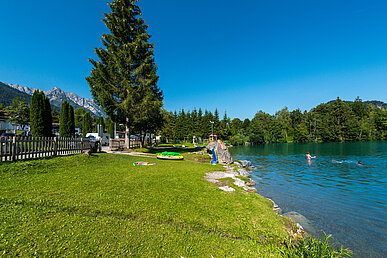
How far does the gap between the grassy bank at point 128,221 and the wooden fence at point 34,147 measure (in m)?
2.75

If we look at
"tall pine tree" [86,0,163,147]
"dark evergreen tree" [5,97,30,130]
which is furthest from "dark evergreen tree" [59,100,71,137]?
"dark evergreen tree" [5,97,30,130]

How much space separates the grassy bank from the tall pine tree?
14977mm

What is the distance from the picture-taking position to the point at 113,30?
2200 cm

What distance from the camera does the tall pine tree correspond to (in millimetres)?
20844

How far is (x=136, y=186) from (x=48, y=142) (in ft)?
28.5

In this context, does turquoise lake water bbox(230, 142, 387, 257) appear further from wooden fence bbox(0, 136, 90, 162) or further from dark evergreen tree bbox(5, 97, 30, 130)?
dark evergreen tree bbox(5, 97, 30, 130)

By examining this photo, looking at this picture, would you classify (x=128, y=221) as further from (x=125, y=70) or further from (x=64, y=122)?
(x=64, y=122)

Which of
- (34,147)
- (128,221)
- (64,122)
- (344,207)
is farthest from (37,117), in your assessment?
(344,207)

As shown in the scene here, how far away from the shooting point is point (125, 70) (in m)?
21.1

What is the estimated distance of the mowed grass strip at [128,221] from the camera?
312 centimetres

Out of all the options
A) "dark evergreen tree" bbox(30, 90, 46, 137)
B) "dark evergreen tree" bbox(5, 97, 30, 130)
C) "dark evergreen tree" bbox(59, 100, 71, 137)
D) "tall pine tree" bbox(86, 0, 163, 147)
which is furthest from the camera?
"dark evergreen tree" bbox(5, 97, 30, 130)

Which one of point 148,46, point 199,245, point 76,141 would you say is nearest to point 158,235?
point 199,245

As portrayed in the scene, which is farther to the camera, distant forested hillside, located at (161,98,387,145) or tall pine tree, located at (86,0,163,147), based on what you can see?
distant forested hillside, located at (161,98,387,145)

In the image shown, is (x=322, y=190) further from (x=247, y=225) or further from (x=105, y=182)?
(x=105, y=182)
